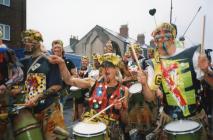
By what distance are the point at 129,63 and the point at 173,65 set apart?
14.2 feet

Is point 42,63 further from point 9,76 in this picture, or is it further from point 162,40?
point 162,40

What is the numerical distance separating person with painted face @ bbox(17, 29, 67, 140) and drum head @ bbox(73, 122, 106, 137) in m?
0.60

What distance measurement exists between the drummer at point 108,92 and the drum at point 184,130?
0.92 meters

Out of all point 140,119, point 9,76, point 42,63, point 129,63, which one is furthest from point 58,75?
point 129,63

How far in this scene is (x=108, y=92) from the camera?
5.02 meters

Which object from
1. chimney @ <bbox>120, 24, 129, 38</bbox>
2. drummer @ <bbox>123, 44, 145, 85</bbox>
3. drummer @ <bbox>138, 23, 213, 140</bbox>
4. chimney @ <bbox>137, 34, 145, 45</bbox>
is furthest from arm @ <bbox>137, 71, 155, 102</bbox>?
chimney @ <bbox>137, 34, 145, 45</bbox>

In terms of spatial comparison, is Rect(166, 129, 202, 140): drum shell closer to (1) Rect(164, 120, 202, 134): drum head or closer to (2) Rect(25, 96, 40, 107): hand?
(1) Rect(164, 120, 202, 134): drum head

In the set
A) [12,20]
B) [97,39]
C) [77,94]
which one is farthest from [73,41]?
[77,94]

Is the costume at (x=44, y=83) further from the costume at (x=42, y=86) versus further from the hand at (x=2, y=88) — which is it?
the hand at (x=2, y=88)

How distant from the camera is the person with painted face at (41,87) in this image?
503 centimetres

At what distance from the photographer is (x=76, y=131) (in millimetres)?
4355

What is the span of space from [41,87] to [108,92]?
957mm

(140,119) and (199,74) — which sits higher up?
(199,74)

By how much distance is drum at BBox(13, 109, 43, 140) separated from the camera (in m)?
4.67
